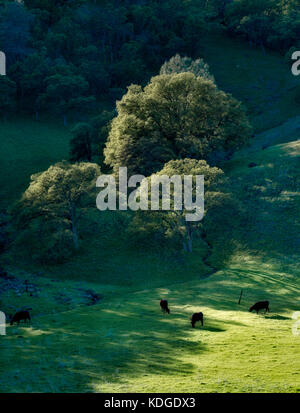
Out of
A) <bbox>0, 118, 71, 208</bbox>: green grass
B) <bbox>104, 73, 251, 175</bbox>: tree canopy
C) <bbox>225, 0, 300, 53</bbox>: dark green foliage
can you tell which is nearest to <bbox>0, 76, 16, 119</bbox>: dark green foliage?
<bbox>0, 118, 71, 208</bbox>: green grass

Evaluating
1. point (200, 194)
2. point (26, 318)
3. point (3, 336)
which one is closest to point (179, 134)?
point (200, 194)

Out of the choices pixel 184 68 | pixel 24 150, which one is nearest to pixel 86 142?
pixel 24 150

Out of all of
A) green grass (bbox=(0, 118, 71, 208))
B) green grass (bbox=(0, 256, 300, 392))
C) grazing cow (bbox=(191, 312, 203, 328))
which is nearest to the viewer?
green grass (bbox=(0, 256, 300, 392))

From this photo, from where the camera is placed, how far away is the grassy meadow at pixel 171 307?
25938mm

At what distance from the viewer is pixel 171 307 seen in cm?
4359

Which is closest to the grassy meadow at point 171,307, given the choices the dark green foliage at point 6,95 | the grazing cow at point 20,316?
the grazing cow at point 20,316

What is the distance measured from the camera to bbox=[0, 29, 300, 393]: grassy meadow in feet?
85.1

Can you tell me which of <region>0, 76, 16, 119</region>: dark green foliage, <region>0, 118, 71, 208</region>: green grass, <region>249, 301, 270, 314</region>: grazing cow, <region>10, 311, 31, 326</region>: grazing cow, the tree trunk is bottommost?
<region>10, 311, 31, 326</region>: grazing cow

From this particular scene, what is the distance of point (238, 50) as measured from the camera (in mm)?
161375

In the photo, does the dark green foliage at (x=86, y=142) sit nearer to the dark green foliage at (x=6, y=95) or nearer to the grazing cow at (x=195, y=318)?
the dark green foliage at (x=6, y=95)

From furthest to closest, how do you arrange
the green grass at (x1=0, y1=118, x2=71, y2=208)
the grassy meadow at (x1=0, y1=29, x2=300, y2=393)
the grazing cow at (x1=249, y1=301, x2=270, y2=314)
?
1. the green grass at (x1=0, y1=118, x2=71, y2=208)
2. the grazing cow at (x1=249, y1=301, x2=270, y2=314)
3. the grassy meadow at (x1=0, y1=29, x2=300, y2=393)

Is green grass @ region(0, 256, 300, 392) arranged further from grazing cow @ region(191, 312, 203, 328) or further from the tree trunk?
the tree trunk

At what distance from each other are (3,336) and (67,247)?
32.7 metres

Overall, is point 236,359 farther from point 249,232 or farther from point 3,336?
point 249,232
